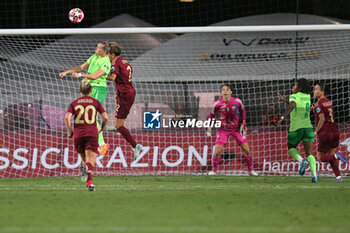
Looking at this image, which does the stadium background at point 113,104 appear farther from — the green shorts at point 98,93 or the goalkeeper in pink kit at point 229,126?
the green shorts at point 98,93

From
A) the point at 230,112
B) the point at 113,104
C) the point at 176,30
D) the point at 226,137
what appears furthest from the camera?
the point at 113,104

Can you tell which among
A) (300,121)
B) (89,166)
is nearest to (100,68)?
(89,166)

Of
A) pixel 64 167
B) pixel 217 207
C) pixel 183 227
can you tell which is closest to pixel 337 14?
pixel 64 167

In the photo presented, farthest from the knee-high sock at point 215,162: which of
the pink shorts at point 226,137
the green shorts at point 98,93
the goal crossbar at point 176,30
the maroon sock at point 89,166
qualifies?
the maroon sock at point 89,166

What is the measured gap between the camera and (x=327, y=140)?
12.2 meters

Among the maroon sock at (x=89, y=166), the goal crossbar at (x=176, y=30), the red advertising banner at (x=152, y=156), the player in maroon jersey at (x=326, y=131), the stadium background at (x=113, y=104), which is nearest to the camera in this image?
the maroon sock at (x=89, y=166)

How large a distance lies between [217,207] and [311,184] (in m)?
4.02

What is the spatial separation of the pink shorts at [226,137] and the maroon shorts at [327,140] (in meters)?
1.95

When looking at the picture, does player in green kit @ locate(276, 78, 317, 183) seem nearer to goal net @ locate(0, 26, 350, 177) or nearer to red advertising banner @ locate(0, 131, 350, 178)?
goal net @ locate(0, 26, 350, 177)

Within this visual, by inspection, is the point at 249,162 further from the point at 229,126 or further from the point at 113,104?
the point at 113,104

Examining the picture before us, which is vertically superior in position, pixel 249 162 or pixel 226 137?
pixel 226 137

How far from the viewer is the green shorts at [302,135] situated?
12.4m

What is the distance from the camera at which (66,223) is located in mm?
6805

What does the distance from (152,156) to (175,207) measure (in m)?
6.66
